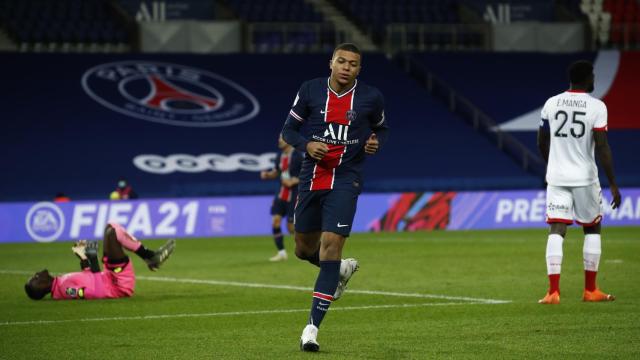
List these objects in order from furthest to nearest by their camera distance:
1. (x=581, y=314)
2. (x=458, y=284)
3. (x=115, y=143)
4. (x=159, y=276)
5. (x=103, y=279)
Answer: (x=115, y=143) → (x=159, y=276) → (x=458, y=284) → (x=103, y=279) → (x=581, y=314)

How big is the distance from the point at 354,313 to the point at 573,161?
271cm

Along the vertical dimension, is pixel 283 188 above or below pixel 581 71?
below

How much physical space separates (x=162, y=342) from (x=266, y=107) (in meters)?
28.5

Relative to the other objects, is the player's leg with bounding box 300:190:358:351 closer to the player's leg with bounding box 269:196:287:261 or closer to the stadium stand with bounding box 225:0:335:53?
the player's leg with bounding box 269:196:287:261

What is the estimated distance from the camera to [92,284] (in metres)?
14.1

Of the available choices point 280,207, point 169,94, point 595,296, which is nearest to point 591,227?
point 595,296

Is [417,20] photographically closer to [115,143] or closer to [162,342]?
[115,143]

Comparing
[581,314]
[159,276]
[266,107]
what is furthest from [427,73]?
[581,314]

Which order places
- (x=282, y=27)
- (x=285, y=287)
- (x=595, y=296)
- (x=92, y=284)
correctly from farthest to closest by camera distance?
(x=282, y=27) → (x=285, y=287) → (x=92, y=284) → (x=595, y=296)

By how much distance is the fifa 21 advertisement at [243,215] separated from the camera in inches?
1137

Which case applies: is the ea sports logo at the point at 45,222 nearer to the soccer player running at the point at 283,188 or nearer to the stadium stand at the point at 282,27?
the soccer player running at the point at 283,188

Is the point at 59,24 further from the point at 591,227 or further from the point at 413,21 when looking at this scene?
the point at 591,227

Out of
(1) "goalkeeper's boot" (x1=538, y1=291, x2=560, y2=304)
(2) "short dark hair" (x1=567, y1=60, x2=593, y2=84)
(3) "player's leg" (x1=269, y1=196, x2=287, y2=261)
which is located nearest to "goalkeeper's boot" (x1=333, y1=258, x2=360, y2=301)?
(1) "goalkeeper's boot" (x1=538, y1=291, x2=560, y2=304)

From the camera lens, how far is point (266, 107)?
38219mm
